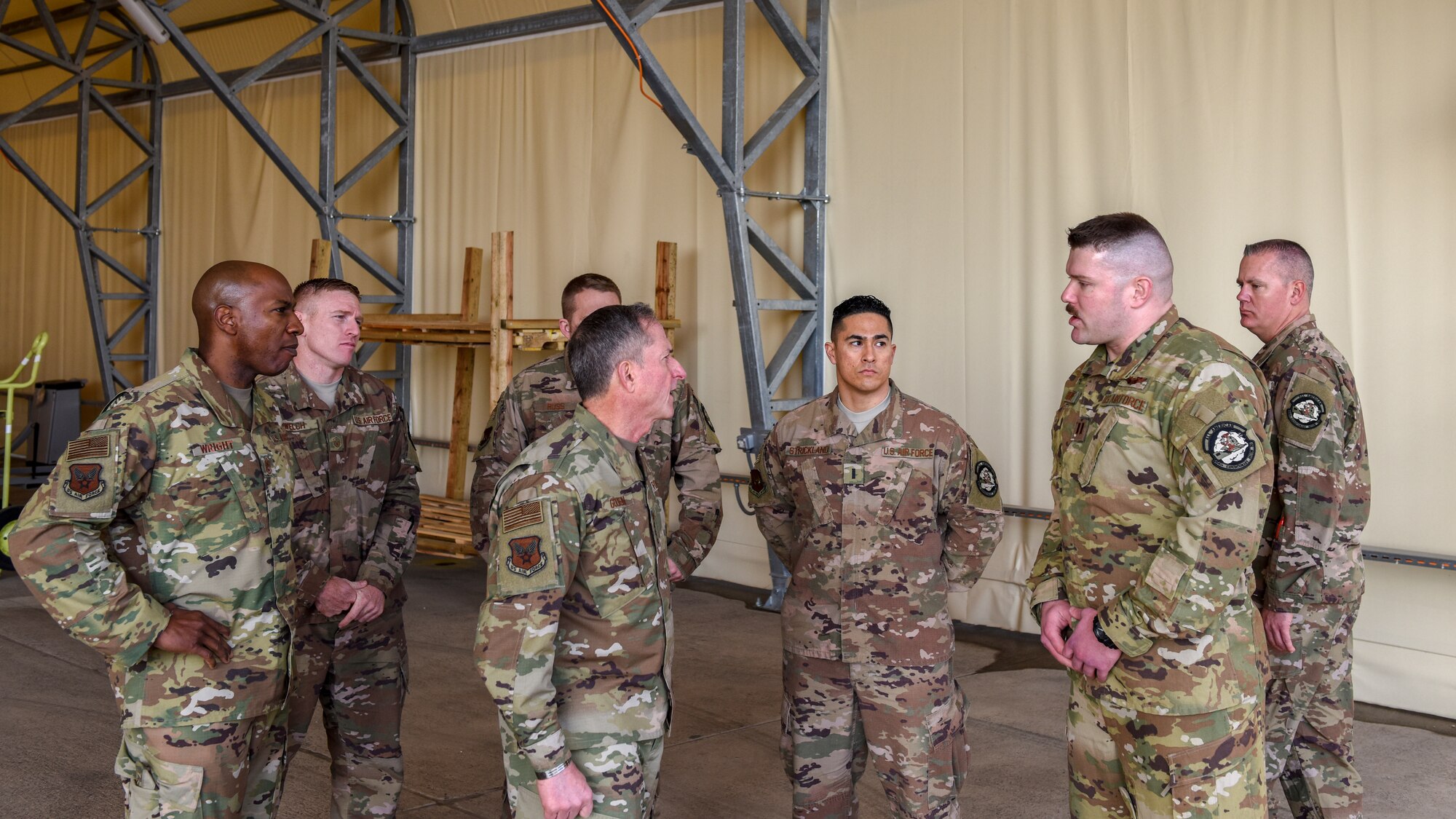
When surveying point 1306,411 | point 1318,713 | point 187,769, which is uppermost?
point 1306,411

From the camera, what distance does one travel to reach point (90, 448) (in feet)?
7.95

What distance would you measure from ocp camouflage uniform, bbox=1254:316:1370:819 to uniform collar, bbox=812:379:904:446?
110 centimetres

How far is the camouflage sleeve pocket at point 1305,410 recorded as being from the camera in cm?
337

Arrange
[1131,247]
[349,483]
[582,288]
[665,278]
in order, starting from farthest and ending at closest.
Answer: [665,278] < [582,288] < [349,483] < [1131,247]

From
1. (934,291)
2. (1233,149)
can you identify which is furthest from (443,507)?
(1233,149)

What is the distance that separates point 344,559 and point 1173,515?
223 centimetres

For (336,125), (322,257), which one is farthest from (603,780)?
(336,125)

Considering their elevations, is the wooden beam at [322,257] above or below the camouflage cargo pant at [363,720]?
above

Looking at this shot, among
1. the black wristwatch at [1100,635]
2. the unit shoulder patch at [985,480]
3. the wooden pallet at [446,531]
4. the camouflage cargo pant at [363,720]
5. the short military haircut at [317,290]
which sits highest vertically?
the short military haircut at [317,290]

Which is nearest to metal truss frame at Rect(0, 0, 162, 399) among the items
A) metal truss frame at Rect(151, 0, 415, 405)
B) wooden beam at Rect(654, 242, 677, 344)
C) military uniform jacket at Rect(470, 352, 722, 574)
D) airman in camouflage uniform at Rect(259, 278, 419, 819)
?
metal truss frame at Rect(151, 0, 415, 405)

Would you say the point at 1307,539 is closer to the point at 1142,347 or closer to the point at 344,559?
the point at 1142,347

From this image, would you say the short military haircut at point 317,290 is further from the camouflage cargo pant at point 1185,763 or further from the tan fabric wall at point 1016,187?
the tan fabric wall at point 1016,187

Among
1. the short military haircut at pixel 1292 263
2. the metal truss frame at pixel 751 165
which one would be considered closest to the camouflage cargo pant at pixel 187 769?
the short military haircut at pixel 1292 263

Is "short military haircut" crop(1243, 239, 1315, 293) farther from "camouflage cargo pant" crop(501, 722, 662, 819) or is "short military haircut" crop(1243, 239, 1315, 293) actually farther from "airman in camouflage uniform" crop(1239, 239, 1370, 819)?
"camouflage cargo pant" crop(501, 722, 662, 819)
